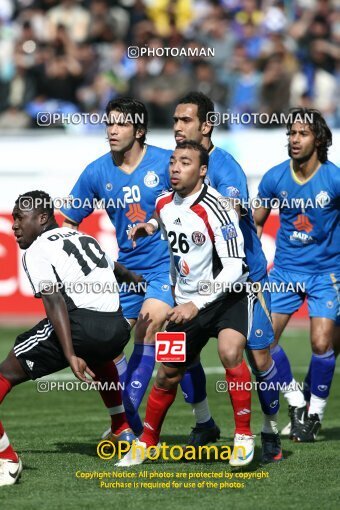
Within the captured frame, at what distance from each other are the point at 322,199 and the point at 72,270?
8.58ft

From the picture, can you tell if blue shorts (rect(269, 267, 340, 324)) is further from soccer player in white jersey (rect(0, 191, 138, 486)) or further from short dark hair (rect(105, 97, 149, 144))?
soccer player in white jersey (rect(0, 191, 138, 486))

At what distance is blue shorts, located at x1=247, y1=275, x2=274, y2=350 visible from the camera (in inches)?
285

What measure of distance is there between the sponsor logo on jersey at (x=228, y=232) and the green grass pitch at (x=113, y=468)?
1517 mm

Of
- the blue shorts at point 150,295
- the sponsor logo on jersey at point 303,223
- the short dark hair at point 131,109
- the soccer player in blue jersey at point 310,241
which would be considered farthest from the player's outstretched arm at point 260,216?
the short dark hair at point 131,109

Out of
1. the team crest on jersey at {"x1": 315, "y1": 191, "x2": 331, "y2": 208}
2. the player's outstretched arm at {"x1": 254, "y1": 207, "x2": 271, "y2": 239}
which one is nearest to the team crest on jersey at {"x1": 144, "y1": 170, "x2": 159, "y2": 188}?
the player's outstretched arm at {"x1": 254, "y1": 207, "x2": 271, "y2": 239}

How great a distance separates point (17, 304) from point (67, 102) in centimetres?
397

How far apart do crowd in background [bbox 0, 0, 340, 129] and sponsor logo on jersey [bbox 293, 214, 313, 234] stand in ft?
25.7

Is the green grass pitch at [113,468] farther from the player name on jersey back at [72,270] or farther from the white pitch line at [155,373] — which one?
the player name on jersey back at [72,270]

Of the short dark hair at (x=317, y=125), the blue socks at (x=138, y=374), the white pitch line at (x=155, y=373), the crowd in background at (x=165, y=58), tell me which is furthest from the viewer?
the crowd in background at (x=165, y=58)

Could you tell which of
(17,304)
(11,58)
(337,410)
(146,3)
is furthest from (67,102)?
(337,410)

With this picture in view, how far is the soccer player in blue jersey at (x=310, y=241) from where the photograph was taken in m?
8.61

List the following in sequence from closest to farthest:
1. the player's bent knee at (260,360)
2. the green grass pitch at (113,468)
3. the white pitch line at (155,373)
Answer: the green grass pitch at (113,468), the player's bent knee at (260,360), the white pitch line at (155,373)

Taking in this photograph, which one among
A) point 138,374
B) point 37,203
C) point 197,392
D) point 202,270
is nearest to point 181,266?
point 202,270

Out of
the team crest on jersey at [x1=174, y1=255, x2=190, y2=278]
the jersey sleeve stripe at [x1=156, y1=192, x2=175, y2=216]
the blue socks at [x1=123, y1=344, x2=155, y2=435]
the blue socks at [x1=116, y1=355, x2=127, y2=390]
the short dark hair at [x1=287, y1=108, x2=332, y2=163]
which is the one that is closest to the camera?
the team crest on jersey at [x1=174, y1=255, x2=190, y2=278]
